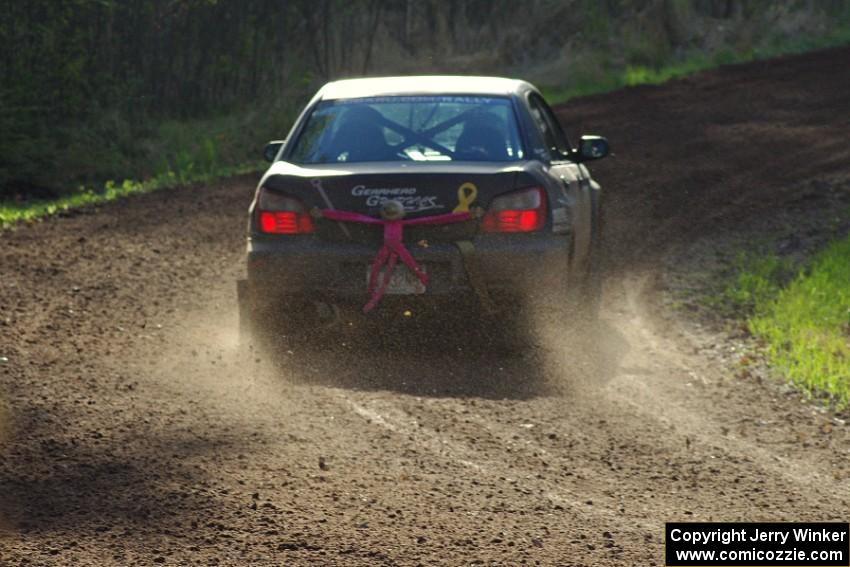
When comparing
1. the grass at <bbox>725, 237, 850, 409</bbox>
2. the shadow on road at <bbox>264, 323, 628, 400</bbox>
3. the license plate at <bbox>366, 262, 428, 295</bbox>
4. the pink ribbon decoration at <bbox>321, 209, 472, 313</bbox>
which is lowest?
the grass at <bbox>725, 237, 850, 409</bbox>

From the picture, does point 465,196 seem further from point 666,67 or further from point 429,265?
point 666,67

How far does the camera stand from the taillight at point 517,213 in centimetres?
857

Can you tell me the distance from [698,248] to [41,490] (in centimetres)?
812

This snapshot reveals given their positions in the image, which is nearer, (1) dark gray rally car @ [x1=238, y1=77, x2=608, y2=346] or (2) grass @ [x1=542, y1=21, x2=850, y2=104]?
(1) dark gray rally car @ [x1=238, y1=77, x2=608, y2=346]

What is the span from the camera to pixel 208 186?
56.9 feet

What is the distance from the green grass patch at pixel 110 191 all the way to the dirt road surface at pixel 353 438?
252 cm

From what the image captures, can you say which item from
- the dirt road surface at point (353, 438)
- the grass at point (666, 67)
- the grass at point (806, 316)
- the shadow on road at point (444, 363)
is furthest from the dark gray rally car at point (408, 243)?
the grass at point (666, 67)

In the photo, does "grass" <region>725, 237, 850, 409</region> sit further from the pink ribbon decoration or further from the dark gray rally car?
Answer: the pink ribbon decoration

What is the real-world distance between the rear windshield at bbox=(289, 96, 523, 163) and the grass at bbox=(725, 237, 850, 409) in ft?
6.63

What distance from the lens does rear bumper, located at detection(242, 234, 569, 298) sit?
852 centimetres

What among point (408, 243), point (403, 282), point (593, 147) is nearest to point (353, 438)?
point (403, 282)

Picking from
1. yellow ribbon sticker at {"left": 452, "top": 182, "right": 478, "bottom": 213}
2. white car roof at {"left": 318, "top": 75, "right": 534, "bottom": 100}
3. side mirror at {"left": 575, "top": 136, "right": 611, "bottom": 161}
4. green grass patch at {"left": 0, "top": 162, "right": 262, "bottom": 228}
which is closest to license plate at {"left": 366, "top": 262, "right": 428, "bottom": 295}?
yellow ribbon sticker at {"left": 452, "top": 182, "right": 478, "bottom": 213}

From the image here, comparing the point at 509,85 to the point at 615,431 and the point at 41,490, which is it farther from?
the point at 41,490

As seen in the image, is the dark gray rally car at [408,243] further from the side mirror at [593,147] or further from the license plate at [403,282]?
the side mirror at [593,147]
